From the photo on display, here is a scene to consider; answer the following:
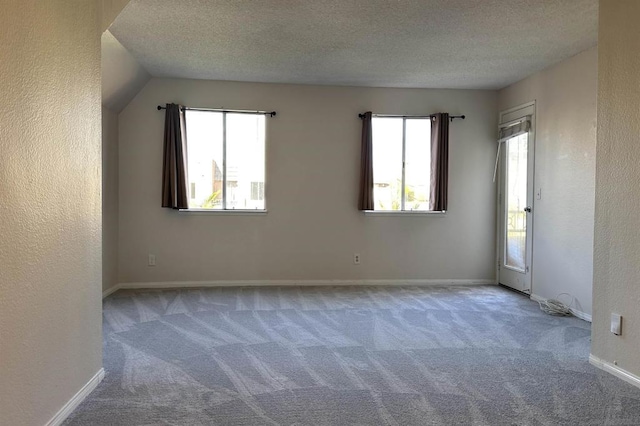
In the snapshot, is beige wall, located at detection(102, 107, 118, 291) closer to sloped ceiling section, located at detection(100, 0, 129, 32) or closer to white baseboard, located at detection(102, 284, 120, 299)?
white baseboard, located at detection(102, 284, 120, 299)

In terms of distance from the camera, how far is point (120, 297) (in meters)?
4.79

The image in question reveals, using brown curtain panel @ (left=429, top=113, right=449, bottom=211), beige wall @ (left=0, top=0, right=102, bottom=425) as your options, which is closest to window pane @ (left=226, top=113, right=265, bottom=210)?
brown curtain panel @ (left=429, top=113, right=449, bottom=211)

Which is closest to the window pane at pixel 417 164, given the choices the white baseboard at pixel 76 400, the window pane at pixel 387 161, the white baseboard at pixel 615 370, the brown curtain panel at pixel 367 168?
the window pane at pixel 387 161

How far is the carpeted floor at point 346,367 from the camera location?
7.39ft

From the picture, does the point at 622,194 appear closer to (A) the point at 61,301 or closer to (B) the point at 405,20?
(B) the point at 405,20

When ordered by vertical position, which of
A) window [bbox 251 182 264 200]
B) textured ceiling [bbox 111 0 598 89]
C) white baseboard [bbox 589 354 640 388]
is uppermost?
textured ceiling [bbox 111 0 598 89]

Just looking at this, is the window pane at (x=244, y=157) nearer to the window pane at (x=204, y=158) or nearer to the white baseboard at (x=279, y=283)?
the window pane at (x=204, y=158)

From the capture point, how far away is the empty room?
2.16 meters

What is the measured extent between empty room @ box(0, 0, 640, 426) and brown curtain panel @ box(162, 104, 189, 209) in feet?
0.08

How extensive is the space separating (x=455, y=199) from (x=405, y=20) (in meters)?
2.84

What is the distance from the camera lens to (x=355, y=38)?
152 inches

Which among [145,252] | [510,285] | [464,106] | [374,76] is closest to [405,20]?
[374,76]

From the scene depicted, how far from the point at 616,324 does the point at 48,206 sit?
10.9 feet

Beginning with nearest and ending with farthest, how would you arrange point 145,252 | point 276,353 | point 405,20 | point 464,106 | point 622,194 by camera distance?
point 622,194, point 276,353, point 405,20, point 145,252, point 464,106
